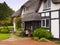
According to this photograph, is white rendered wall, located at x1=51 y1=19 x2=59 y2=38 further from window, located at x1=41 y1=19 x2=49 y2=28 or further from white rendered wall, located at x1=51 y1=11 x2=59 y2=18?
window, located at x1=41 y1=19 x2=49 y2=28

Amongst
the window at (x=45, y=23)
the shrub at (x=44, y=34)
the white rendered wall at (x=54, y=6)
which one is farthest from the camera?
the window at (x=45, y=23)

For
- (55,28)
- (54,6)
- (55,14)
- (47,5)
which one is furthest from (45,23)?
(54,6)

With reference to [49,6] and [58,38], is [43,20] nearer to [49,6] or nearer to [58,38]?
[49,6]

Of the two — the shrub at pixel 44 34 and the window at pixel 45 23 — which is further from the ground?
the window at pixel 45 23

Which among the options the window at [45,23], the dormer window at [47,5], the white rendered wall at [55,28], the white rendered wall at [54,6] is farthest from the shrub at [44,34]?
the dormer window at [47,5]

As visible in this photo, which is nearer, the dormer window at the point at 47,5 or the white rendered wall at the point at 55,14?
the white rendered wall at the point at 55,14

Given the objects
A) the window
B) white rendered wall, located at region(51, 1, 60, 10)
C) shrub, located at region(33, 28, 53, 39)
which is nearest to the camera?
white rendered wall, located at region(51, 1, 60, 10)

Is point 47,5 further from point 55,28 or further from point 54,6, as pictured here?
point 55,28

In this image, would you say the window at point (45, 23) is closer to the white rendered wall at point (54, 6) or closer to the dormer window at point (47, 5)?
the dormer window at point (47, 5)

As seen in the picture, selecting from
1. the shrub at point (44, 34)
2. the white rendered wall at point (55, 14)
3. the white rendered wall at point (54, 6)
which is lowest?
the shrub at point (44, 34)

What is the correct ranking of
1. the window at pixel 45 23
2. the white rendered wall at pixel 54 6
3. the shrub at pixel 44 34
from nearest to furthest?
the white rendered wall at pixel 54 6, the shrub at pixel 44 34, the window at pixel 45 23

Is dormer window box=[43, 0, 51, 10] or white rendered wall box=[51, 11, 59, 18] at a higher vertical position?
dormer window box=[43, 0, 51, 10]

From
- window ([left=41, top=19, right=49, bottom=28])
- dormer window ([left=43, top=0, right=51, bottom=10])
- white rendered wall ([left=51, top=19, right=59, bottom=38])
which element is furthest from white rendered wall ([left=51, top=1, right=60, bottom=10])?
window ([left=41, top=19, right=49, bottom=28])

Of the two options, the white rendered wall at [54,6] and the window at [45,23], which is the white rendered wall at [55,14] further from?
the window at [45,23]
